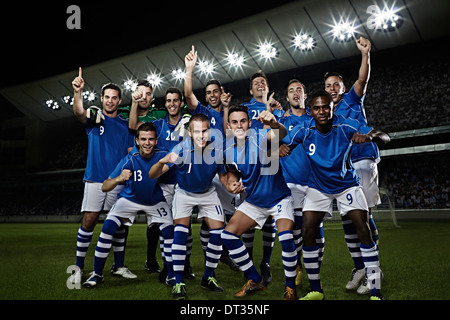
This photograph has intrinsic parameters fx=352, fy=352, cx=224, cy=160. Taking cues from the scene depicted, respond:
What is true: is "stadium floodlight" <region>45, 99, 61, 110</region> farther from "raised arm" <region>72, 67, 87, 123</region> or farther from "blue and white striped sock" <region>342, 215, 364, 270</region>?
"blue and white striped sock" <region>342, 215, 364, 270</region>

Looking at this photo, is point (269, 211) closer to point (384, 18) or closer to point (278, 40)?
point (384, 18)

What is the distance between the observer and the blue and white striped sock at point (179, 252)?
3.75 meters

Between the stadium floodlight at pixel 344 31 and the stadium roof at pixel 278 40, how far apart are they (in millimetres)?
76

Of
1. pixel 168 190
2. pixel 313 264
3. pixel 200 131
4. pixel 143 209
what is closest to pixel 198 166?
pixel 200 131

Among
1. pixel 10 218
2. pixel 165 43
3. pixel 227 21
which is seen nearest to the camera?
pixel 227 21

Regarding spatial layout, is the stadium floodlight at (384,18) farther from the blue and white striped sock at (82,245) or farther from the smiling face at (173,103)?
the blue and white striped sock at (82,245)

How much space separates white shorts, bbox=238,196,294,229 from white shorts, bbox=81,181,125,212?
6.44 ft

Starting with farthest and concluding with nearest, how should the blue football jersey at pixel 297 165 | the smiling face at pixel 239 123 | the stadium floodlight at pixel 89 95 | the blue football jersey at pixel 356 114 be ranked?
the stadium floodlight at pixel 89 95 → the blue football jersey at pixel 356 114 → the blue football jersey at pixel 297 165 → the smiling face at pixel 239 123

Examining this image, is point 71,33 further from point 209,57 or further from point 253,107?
point 253,107

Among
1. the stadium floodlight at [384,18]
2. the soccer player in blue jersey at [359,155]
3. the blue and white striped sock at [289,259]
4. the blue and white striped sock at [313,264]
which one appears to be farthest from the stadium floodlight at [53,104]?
the blue and white striped sock at [313,264]

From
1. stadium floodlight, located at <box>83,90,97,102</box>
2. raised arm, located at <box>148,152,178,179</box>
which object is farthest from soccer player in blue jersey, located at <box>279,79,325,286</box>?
stadium floodlight, located at <box>83,90,97,102</box>

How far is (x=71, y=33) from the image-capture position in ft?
54.7
